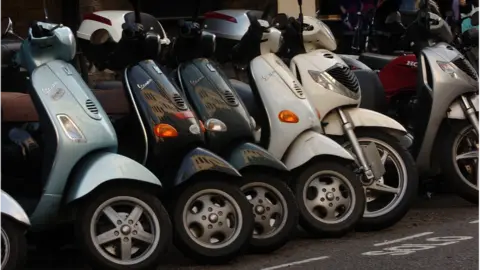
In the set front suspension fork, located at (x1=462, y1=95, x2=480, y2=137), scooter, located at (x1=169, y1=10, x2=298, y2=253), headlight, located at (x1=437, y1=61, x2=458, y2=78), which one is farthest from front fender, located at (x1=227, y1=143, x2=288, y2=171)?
headlight, located at (x1=437, y1=61, x2=458, y2=78)

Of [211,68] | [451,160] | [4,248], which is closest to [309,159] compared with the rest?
[211,68]

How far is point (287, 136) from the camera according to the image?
7.42 metres

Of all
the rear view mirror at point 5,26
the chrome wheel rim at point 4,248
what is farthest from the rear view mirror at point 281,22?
the chrome wheel rim at point 4,248

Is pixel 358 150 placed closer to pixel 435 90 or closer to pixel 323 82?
pixel 323 82

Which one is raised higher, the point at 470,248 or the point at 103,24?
the point at 103,24

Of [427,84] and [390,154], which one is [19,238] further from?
[427,84]

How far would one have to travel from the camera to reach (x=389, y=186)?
25.2 feet

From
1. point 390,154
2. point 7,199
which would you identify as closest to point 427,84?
point 390,154

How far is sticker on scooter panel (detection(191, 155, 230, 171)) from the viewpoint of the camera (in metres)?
6.52

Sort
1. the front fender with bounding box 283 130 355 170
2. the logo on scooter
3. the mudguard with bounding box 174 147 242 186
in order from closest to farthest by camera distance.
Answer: the mudguard with bounding box 174 147 242 186 < the logo on scooter < the front fender with bounding box 283 130 355 170

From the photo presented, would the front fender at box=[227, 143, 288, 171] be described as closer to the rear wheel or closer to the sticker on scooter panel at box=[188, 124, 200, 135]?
the sticker on scooter panel at box=[188, 124, 200, 135]

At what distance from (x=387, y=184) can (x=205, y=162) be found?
67.6 inches

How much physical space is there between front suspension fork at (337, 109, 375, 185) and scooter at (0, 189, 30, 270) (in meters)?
2.48

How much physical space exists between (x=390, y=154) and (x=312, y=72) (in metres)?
0.77
